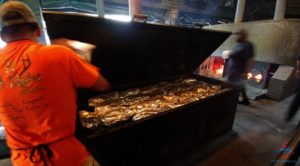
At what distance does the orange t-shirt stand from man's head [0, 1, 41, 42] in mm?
49

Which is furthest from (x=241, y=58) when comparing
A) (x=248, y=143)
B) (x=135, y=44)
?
(x=135, y=44)

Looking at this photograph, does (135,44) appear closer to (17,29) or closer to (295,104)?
(17,29)

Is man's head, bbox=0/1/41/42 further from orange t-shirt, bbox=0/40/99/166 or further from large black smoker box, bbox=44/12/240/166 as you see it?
large black smoker box, bbox=44/12/240/166

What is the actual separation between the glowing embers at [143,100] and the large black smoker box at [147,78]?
15cm

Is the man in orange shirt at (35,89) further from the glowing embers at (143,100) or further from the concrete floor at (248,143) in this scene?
the concrete floor at (248,143)

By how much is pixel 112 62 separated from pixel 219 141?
7.26 feet

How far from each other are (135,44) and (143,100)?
2.83 ft

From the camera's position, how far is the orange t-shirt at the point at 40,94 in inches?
37.6

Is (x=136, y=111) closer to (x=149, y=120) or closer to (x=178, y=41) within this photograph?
(x=149, y=120)

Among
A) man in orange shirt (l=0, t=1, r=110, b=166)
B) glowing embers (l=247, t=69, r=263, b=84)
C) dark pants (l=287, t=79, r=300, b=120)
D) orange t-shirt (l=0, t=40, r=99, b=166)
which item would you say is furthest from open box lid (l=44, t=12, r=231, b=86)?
glowing embers (l=247, t=69, r=263, b=84)

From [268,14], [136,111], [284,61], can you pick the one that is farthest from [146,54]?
[268,14]

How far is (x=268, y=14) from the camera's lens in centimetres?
1055

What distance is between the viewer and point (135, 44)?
216cm

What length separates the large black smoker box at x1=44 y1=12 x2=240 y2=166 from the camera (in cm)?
156
